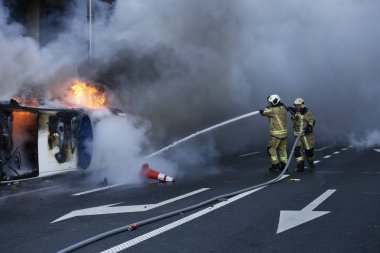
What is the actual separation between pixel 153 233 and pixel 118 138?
4925 millimetres

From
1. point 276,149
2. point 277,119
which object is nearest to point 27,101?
point 277,119

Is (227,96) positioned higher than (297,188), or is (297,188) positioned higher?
(227,96)

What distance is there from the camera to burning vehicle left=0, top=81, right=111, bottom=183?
7160 millimetres

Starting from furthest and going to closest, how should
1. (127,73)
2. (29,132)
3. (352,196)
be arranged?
(127,73) < (29,132) < (352,196)

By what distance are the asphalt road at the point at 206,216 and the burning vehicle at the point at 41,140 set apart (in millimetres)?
434

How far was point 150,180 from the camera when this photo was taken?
929 centimetres

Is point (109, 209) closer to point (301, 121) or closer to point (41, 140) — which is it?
point (41, 140)

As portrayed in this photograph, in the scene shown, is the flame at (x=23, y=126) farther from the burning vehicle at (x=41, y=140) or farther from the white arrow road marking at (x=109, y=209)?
the white arrow road marking at (x=109, y=209)

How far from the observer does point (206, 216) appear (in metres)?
5.74

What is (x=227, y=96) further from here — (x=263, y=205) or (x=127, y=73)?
(x=263, y=205)

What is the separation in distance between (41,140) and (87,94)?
2976 mm

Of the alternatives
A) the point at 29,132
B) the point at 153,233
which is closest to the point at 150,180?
the point at 29,132

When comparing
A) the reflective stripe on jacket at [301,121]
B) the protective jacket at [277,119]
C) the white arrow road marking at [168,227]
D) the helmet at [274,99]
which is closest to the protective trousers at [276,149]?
the protective jacket at [277,119]

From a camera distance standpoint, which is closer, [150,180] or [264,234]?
[264,234]
